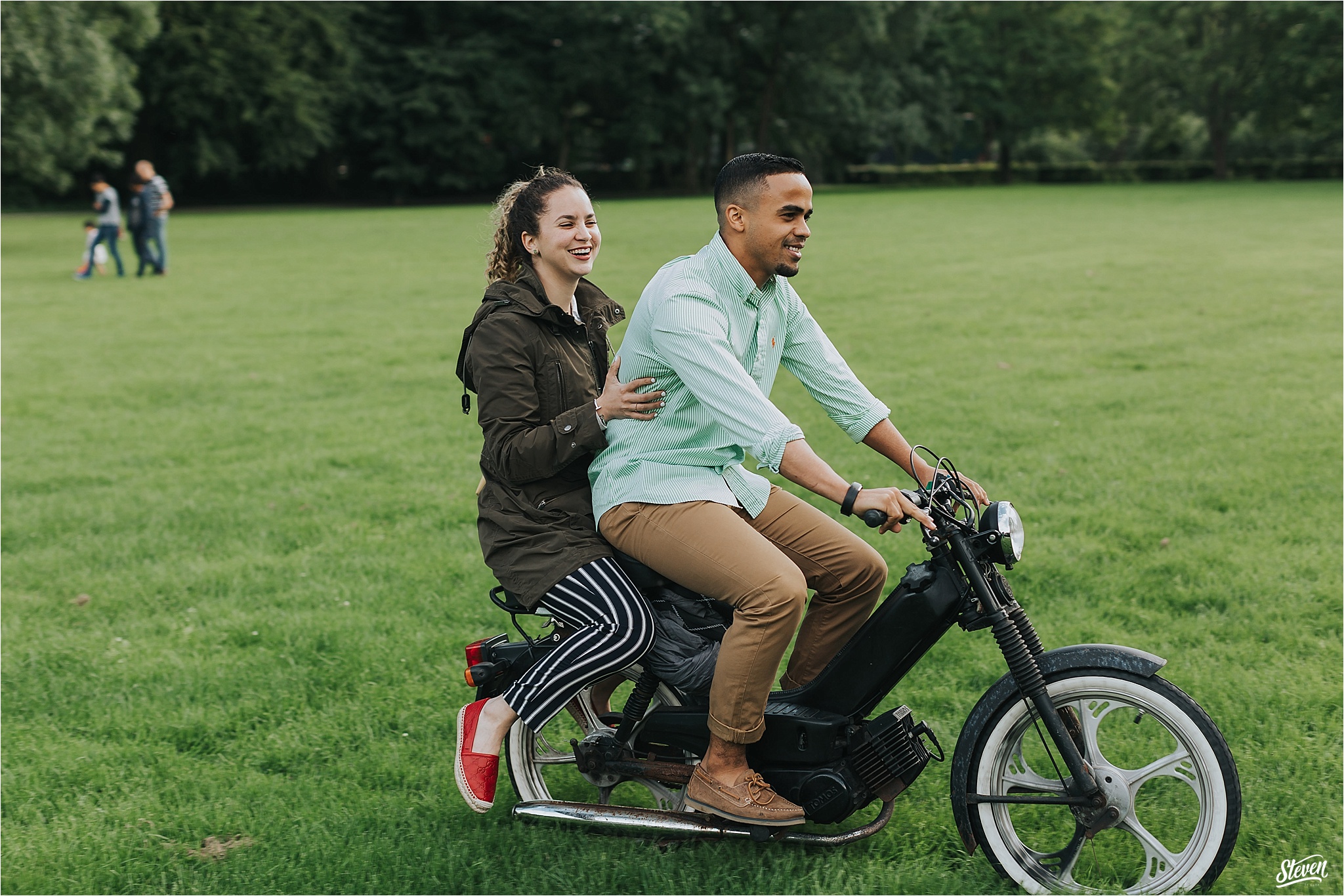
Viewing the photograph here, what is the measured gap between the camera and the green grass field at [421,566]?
140 inches

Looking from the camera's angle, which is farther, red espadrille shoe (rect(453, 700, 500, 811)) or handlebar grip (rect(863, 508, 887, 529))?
red espadrille shoe (rect(453, 700, 500, 811))

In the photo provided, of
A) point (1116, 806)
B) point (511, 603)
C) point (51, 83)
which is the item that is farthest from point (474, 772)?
point (51, 83)

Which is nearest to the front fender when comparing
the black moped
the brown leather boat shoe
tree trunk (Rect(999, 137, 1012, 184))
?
the black moped

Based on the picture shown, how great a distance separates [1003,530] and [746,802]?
3.61ft

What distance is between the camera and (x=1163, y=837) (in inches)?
137

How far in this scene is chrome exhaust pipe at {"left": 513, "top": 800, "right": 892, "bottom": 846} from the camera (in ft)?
11.1

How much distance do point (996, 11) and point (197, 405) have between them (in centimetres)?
6303

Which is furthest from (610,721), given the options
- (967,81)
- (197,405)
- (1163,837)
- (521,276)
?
(967,81)

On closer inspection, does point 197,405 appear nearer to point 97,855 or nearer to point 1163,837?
point 97,855

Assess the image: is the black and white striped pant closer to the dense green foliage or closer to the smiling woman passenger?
the smiling woman passenger

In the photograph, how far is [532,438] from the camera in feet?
10.8

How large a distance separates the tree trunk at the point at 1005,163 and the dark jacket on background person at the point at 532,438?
61.7m

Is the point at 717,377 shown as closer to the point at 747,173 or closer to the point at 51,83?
the point at 747,173

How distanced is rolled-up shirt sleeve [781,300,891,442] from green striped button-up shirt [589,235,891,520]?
0.06m
